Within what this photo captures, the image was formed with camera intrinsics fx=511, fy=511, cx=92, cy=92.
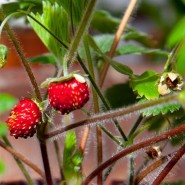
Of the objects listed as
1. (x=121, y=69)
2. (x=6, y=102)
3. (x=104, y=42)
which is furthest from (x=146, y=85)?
(x=104, y=42)

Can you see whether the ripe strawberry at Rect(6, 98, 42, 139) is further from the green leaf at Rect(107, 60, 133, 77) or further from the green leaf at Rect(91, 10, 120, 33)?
the green leaf at Rect(91, 10, 120, 33)

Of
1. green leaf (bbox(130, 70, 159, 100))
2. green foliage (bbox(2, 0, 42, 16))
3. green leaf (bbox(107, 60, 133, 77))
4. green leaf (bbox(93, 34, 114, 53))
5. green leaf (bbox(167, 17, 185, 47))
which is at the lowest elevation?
green leaf (bbox(93, 34, 114, 53))

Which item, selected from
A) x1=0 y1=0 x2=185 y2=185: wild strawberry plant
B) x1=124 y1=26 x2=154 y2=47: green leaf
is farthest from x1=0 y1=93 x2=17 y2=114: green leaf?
x1=124 y1=26 x2=154 y2=47: green leaf

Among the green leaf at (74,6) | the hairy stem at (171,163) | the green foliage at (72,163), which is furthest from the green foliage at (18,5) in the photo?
the hairy stem at (171,163)

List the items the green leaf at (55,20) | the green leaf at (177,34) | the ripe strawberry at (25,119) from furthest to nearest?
the green leaf at (55,20), the ripe strawberry at (25,119), the green leaf at (177,34)

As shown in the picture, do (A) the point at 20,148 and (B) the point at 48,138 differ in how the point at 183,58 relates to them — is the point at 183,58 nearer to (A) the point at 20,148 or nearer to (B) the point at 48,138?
(B) the point at 48,138

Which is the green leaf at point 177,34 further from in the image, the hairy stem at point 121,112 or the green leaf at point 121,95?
the green leaf at point 121,95

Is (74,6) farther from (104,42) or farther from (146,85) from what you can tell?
(104,42)
